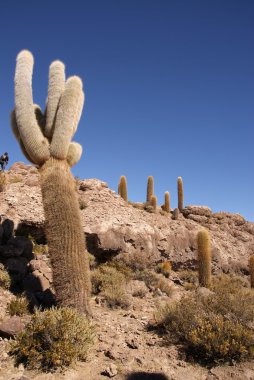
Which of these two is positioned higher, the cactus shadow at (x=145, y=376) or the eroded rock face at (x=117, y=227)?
the eroded rock face at (x=117, y=227)

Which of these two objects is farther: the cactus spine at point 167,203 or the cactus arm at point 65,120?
the cactus spine at point 167,203

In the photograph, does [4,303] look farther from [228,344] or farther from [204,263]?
[204,263]

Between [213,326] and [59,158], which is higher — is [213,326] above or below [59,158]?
below

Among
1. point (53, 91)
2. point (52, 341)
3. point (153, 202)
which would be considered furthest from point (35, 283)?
point (153, 202)

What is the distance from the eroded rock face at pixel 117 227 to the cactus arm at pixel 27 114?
11.0 feet

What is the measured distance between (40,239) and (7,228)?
1.97 meters

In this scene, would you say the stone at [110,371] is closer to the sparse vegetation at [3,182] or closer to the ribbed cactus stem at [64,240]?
the ribbed cactus stem at [64,240]

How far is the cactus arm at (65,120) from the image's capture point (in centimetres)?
Result: 857

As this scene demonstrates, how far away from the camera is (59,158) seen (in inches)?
337

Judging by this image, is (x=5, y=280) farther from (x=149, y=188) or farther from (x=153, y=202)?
(x=149, y=188)

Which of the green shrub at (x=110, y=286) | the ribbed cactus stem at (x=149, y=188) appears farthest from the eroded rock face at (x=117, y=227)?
the ribbed cactus stem at (x=149, y=188)

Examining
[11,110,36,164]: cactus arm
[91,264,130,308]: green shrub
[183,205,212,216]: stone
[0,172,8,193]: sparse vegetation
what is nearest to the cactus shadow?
[91,264,130,308]: green shrub

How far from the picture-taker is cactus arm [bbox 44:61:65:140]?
9000 mm

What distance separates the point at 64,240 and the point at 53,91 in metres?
4.37
